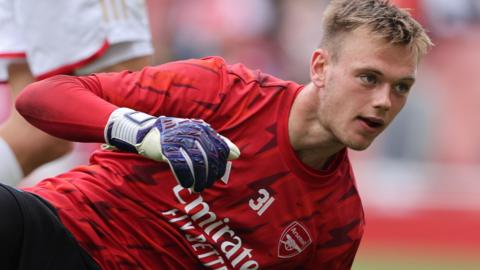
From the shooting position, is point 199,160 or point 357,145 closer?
point 199,160

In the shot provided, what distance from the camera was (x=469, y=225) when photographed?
923 cm

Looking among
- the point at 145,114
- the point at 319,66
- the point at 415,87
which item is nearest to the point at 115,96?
the point at 145,114

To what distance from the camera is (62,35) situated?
5.07 metres

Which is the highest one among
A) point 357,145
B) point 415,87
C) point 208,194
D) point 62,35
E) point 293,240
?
point 62,35

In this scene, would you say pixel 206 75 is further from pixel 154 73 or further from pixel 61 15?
pixel 61 15

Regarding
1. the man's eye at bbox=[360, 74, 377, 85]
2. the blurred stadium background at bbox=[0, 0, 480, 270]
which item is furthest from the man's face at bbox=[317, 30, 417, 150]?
the blurred stadium background at bbox=[0, 0, 480, 270]

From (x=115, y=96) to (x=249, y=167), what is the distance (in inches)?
19.6

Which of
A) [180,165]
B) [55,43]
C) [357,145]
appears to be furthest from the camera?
[55,43]

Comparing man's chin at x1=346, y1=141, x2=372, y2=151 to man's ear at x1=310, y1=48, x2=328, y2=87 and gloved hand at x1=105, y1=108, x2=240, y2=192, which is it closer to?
man's ear at x1=310, y1=48, x2=328, y2=87

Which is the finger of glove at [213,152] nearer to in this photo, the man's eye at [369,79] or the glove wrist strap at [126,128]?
the glove wrist strap at [126,128]

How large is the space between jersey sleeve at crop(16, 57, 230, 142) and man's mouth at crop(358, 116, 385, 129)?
47 cm

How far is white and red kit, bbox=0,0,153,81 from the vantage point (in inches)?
197

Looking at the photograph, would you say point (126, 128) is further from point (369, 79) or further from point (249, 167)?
point (369, 79)

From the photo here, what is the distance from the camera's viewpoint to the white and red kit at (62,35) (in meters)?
5.00
